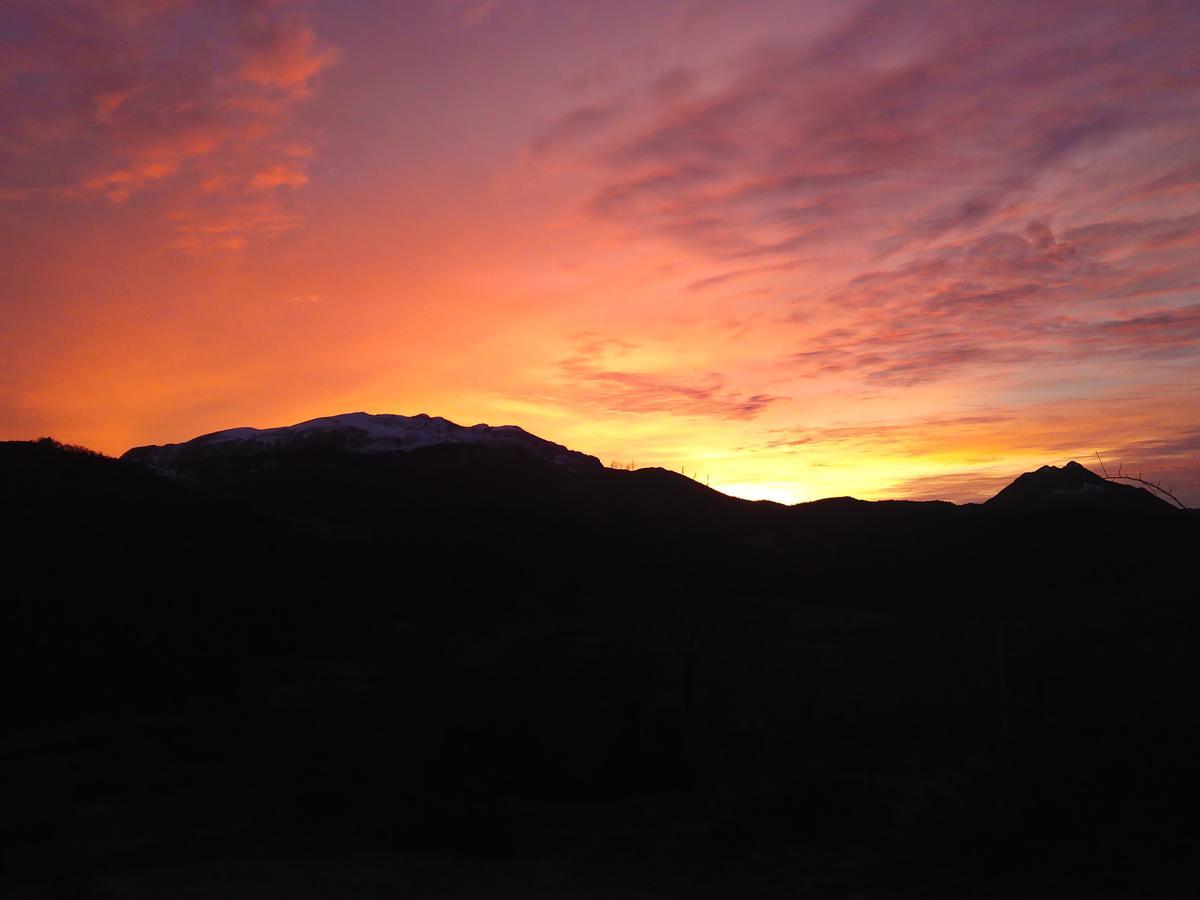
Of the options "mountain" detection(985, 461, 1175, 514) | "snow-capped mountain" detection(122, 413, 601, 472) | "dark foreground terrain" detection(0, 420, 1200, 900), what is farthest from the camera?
"mountain" detection(985, 461, 1175, 514)

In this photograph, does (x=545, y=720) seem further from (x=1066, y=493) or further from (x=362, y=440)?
(x=1066, y=493)

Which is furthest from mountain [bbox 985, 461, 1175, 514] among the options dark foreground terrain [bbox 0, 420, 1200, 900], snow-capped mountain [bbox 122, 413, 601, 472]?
dark foreground terrain [bbox 0, 420, 1200, 900]

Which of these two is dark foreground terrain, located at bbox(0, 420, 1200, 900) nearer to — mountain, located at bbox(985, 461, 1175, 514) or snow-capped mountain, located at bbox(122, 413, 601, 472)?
snow-capped mountain, located at bbox(122, 413, 601, 472)

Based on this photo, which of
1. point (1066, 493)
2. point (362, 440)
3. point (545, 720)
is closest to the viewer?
point (545, 720)

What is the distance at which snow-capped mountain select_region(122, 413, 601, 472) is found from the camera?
3401 inches

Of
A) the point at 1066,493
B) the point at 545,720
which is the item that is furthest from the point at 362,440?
the point at 1066,493

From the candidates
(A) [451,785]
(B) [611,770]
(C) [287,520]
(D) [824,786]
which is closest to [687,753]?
(B) [611,770]

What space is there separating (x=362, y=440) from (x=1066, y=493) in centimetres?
8350

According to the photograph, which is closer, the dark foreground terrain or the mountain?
the dark foreground terrain

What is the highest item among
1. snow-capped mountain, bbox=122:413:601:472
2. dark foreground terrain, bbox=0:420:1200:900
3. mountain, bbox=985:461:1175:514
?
snow-capped mountain, bbox=122:413:601:472

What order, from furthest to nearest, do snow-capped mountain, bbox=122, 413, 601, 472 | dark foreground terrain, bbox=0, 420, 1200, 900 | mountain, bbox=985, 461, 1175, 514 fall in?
mountain, bbox=985, 461, 1175, 514 < snow-capped mountain, bbox=122, 413, 601, 472 < dark foreground terrain, bbox=0, 420, 1200, 900

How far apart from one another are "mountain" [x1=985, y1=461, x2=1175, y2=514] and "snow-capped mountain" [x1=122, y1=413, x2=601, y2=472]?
51.9m

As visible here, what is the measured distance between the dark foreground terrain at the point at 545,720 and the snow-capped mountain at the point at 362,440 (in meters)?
48.5

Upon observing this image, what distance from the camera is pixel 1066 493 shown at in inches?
3930
